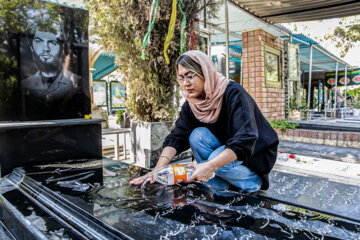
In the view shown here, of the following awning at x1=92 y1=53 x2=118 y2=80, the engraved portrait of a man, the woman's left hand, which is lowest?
the woman's left hand

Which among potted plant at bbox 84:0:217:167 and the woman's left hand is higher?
potted plant at bbox 84:0:217:167

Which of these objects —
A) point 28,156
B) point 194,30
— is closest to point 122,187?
point 28,156

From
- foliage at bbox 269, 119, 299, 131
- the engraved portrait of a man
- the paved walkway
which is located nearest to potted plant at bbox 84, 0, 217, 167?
the engraved portrait of a man

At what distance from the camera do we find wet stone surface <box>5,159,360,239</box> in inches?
45.1

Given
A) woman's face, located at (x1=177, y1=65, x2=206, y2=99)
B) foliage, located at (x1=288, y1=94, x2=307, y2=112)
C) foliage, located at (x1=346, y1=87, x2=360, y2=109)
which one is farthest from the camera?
foliage, located at (x1=346, y1=87, x2=360, y2=109)

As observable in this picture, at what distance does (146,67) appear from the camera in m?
3.13

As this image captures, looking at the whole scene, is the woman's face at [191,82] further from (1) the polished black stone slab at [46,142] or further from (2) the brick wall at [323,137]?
(2) the brick wall at [323,137]

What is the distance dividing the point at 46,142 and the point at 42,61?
0.97 meters

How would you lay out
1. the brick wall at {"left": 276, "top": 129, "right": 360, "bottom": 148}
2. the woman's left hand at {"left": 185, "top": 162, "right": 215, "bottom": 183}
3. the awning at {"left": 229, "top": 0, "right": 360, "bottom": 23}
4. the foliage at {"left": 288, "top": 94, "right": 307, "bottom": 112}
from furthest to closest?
the foliage at {"left": 288, "top": 94, "right": 307, "bottom": 112}, the brick wall at {"left": 276, "top": 129, "right": 360, "bottom": 148}, the awning at {"left": 229, "top": 0, "right": 360, "bottom": 23}, the woman's left hand at {"left": 185, "top": 162, "right": 215, "bottom": 183}

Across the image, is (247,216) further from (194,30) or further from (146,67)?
(194,30)

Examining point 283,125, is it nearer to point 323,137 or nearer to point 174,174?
point 323,137

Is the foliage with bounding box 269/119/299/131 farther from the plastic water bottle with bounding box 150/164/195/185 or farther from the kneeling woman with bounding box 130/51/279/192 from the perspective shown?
the plastic water bottle with bounding box 150/164/195/185

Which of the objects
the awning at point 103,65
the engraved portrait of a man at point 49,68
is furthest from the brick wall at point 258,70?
the awning at point 103,65

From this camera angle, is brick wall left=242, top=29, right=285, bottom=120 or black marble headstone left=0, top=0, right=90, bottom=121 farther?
brick wall left=242, top=29, right=285, bottom=120
